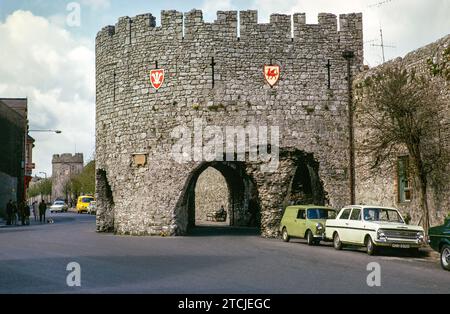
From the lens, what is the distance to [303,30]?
2428cm

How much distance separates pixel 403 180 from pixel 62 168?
112 meters

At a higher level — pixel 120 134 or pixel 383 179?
pixel 120 134

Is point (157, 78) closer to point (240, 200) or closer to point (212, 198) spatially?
point (240, 200)

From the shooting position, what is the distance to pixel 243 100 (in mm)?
23844

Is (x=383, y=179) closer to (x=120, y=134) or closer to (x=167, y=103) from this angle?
(x=167, y=103)

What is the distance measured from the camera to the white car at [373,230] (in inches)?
647

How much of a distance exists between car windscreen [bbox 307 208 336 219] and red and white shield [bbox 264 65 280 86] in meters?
5.61

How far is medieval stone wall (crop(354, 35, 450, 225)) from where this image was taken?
18406 mm

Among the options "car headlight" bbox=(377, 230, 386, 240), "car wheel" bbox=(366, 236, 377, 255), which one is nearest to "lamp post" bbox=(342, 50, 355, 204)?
"car wheel" bbox=(366, 236, 377, 255)

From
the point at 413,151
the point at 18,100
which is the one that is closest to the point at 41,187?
the point at 18,100

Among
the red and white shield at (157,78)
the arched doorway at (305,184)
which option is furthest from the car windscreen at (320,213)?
the red and white shield at (157,78)

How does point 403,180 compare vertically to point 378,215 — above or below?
above

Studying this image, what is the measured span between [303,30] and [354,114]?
3.84 m

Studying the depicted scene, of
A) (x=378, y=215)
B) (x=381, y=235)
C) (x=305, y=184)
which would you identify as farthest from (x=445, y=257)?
(x=305, y=184)
